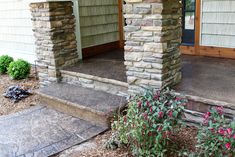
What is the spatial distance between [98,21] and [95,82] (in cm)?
191

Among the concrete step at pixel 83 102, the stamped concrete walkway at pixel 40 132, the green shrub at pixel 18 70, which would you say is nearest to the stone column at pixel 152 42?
the concrete step at pixel 83 102

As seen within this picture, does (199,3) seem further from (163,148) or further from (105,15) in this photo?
(163,148)

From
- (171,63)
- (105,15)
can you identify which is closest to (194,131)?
(171,63)

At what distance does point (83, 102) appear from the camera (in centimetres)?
361

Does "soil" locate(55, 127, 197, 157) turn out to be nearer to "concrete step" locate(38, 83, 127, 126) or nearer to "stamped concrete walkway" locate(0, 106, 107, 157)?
"stamped concrete walkway" locate(0, 106, 107, 157)

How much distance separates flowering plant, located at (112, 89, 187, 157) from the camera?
2488 millimetres

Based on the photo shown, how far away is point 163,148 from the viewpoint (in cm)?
257

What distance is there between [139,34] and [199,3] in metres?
2.09

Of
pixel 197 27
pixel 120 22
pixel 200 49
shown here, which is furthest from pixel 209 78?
pixel 120 22

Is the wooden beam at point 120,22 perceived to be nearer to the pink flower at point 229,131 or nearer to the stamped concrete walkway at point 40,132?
the stamped concrete walkway at point 40,132

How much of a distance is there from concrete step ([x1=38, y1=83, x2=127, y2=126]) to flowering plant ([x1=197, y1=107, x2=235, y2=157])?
1.26 metres

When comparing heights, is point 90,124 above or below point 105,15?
below

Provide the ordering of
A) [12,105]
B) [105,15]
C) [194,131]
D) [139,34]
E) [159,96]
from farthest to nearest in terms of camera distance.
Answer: [105,15]
[12,105]
[139,34]
[194,131]
[159,96]

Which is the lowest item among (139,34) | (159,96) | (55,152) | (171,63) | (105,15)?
(55,152)
